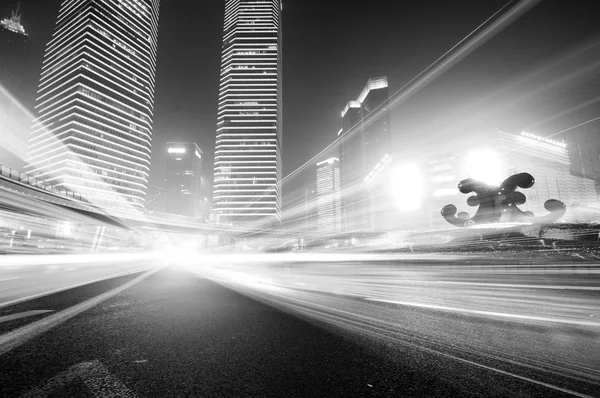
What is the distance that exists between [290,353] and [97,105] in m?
153

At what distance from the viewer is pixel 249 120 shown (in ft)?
458

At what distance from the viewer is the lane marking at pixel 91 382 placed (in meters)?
1.74

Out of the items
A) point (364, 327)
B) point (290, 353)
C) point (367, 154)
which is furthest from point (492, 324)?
point (367, 154)

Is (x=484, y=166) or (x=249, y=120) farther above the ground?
(x=249, y=120)

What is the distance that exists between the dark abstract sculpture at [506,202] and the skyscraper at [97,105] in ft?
418

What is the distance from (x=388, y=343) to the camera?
9.95ft

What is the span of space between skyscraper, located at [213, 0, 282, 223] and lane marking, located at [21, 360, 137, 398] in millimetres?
128779

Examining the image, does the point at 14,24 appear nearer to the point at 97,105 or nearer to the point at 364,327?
the point at 97,105

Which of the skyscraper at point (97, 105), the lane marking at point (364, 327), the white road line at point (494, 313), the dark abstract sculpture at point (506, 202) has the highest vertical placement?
the skyscraper at point (97, 105)

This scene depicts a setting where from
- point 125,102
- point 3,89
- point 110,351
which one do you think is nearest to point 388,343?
point 110,351

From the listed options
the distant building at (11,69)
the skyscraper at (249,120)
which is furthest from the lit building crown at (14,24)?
the skyscraper at (249,120)

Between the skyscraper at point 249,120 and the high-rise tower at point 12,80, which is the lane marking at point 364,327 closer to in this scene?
the skyscraper at point 249,120

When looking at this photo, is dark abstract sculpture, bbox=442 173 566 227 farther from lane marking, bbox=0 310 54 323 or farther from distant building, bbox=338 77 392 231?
distant building, bbox=338 77 392 231

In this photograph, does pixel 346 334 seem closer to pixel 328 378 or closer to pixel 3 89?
pixel 328 378
